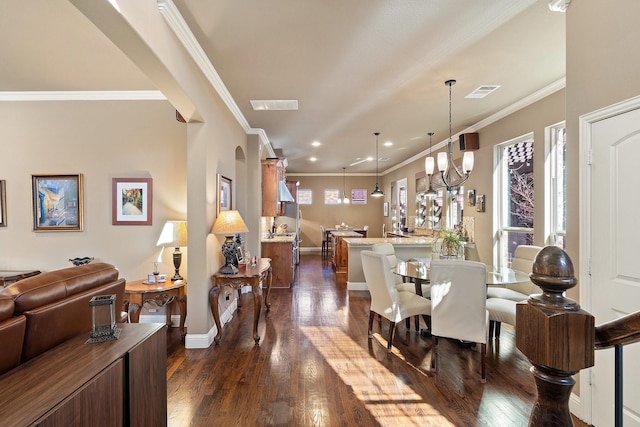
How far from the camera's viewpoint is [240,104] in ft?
13.6

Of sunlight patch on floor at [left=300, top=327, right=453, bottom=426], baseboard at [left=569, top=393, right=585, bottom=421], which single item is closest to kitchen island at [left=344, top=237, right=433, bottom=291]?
sunlight patch on floor at [left=300, top=327, right=453, bottom=426]

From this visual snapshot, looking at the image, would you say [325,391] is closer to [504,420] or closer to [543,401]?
[504,420]

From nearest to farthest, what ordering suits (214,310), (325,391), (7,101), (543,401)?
(543,401)
(325,391)
(214,310)
(7,101)

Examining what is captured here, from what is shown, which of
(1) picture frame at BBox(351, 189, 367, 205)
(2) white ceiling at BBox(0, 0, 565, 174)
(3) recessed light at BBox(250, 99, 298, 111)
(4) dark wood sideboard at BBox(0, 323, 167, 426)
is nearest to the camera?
(4) dark wood sideboard at BBox(0, 323, 167, 426)

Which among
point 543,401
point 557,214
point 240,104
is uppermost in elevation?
point 240,104

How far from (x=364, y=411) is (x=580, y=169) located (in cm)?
230

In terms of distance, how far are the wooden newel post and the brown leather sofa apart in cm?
184

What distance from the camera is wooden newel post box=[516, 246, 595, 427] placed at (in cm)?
67

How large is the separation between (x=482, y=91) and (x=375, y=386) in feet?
11.8

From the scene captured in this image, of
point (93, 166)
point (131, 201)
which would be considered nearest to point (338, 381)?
point (131, 201)

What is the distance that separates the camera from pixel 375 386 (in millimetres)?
2479

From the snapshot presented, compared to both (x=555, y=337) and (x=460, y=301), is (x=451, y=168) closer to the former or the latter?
(x=460, y=301)

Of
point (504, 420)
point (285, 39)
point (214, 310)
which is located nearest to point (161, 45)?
point (285, 39)

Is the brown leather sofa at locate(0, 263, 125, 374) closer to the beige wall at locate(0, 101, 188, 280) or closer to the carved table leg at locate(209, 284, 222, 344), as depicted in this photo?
the carved table leg at locate(209, 284, 222, 344)
